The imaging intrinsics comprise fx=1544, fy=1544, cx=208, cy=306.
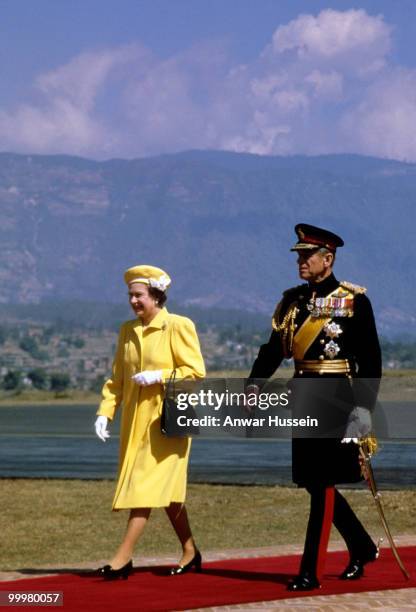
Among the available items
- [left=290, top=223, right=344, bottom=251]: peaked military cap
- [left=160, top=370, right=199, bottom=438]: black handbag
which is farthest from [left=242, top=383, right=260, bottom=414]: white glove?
[left=290, top=223, right=344, bottom=251]: peaked military cap

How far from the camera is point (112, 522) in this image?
1576 cm

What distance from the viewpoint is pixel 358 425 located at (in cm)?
877

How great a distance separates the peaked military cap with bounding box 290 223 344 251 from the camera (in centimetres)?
895

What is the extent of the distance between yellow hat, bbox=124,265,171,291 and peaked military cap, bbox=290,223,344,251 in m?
0.91

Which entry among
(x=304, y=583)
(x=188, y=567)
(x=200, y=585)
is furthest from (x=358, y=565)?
(x=188, y=567)

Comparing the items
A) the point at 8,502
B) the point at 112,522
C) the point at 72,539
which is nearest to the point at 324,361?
the point at 72,539

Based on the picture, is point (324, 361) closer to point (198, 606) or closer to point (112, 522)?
point (198, 606)

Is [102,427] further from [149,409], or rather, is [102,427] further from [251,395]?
[251,395]

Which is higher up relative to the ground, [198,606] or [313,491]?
[313,491]

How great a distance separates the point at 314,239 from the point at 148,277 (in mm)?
1103

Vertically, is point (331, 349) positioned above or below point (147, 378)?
above

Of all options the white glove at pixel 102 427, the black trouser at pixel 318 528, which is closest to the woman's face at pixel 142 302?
the white glove at pixel 102 427

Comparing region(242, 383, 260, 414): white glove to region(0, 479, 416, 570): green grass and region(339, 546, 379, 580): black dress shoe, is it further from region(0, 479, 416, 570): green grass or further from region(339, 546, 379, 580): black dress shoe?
region(0, 479, 416, 570): green grass

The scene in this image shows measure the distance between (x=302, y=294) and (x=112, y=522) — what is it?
7214mm
